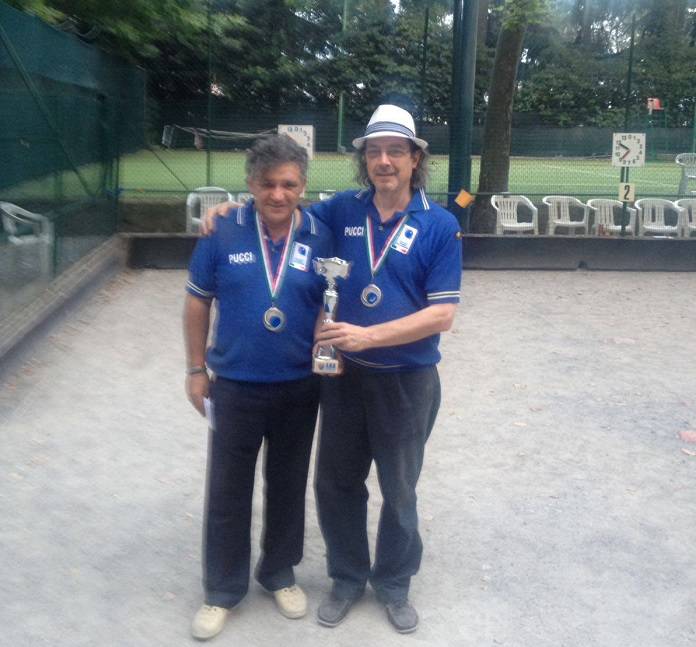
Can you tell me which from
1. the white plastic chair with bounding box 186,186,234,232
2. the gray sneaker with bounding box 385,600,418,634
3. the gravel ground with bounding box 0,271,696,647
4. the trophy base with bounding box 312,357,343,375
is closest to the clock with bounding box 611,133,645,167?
the gravel ground with bounding box 0,271,696,647

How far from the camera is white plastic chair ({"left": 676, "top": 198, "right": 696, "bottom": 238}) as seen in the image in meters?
14.0

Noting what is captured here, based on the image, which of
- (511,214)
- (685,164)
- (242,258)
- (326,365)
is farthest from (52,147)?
(685,164)

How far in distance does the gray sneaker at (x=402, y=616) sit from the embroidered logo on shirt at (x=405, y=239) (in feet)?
4.65

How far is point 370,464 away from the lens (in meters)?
4.18

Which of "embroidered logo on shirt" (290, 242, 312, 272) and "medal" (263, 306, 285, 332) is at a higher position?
"embroidered logo on shirt" (290, 242, 312, 272)

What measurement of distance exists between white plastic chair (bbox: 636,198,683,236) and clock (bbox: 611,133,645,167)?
1.31 m

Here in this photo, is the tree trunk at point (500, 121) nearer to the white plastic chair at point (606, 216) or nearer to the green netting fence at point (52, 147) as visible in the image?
the white plastic chair at point (606, 216)

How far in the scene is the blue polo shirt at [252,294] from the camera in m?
3.90

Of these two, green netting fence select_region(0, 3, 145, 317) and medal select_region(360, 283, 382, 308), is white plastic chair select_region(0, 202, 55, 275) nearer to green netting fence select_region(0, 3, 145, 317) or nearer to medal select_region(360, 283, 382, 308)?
green netting fence select_region(0, 3, 145, 317)

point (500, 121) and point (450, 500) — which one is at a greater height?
point (500, 121)

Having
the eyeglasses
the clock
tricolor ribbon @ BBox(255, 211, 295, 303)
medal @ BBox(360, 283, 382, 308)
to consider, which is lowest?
medal @ BBox(360, 283, 382, 308)

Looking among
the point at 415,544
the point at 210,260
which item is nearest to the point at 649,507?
the point at 415,544

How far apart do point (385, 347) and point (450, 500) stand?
6.08 ft

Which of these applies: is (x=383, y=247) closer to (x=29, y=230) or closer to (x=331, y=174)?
(x=29, y=230)
